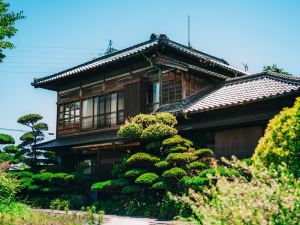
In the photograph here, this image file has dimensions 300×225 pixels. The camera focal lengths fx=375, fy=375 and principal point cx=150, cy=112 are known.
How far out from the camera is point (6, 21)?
11406 mm

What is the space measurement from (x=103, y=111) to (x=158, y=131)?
276 inches

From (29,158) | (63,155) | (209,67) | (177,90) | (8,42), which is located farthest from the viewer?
(63,155)

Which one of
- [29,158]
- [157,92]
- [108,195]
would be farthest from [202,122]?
[29,158]

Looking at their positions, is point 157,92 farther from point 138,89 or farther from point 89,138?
point 89,138

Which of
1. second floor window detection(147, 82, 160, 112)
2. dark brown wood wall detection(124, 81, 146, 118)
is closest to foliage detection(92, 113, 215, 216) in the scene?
→ dark brown wood wall detection(124, 81, 146, 118)

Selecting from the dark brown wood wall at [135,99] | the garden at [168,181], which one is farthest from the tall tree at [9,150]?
the dark brown wood wall at [135,99]

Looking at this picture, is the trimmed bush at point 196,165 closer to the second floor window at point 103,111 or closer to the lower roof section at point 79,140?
the lower roof section at point 79,140

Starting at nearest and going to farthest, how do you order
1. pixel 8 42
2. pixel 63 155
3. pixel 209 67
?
1. pixel 8 42
2. pixel 209 67
3. pixel 63 155

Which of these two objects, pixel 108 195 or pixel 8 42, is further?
pixel 108 195

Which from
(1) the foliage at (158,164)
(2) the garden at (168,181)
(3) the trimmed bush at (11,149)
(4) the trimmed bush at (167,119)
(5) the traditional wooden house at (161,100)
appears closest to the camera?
(2) the garden at (168,181)

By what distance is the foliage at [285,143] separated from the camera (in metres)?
6.50

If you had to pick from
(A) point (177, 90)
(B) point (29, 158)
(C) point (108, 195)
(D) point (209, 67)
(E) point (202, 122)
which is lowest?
(C) point (108, 195)

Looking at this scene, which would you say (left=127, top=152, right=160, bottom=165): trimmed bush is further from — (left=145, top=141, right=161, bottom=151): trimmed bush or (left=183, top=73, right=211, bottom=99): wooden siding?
(left=183, top=73, right=211, bottom=99): wooden siding

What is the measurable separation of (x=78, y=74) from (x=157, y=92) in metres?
6.01
